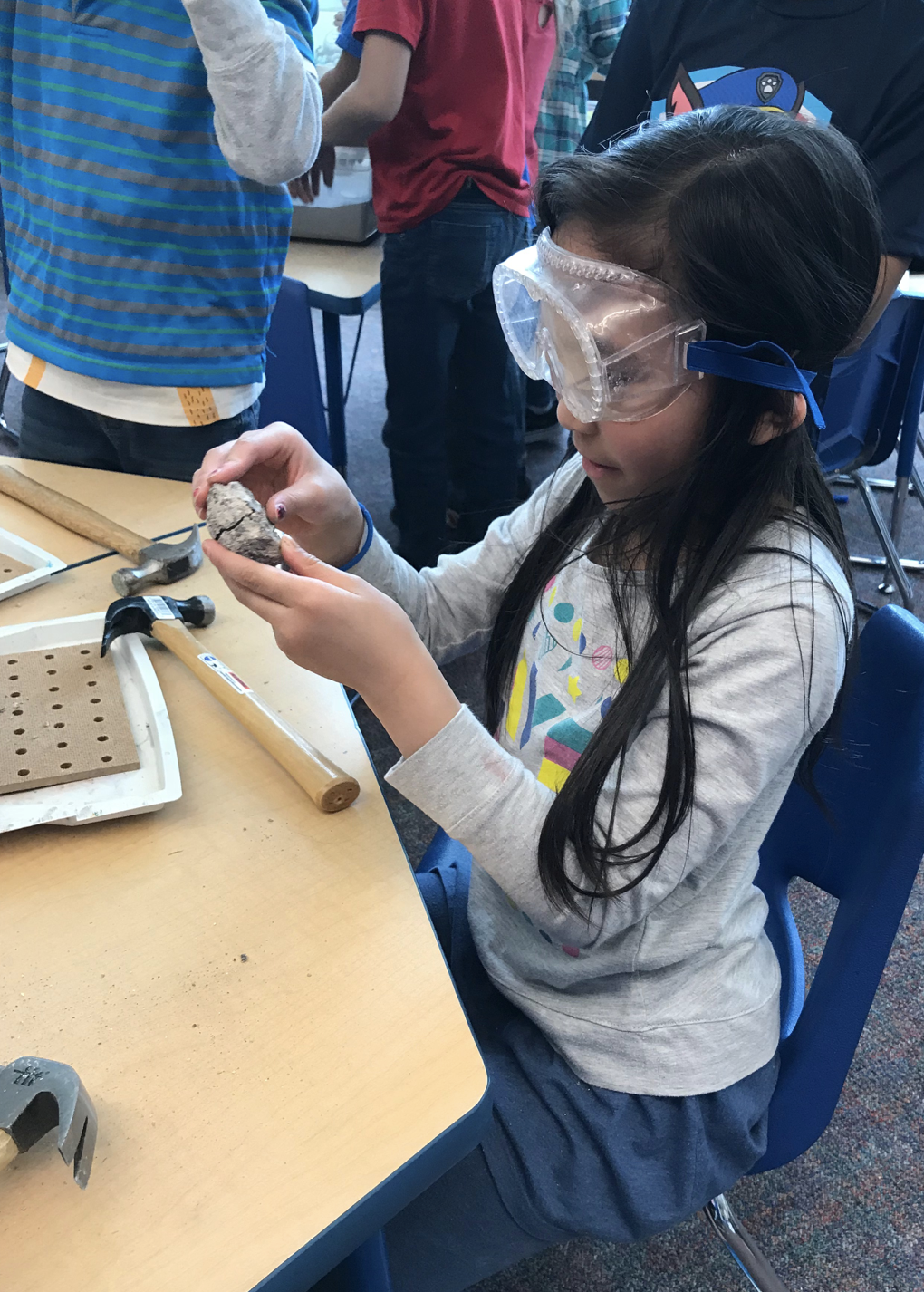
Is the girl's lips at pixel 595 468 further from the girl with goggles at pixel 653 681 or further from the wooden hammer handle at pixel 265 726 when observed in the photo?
the wooden hammer handle at pixel 265 726

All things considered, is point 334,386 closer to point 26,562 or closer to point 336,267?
point 336,267

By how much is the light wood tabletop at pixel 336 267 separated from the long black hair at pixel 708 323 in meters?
1.81

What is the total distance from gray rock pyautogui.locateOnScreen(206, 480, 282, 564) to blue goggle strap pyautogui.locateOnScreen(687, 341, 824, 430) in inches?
15.8

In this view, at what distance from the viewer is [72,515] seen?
1217 mm

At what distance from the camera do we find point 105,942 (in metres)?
0.70

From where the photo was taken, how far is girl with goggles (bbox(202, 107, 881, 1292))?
0.74 metres

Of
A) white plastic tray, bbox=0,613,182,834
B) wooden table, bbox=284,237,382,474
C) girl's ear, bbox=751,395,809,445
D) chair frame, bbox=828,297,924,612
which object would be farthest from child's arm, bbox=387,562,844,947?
wooden table, bbox=284,237,382,474

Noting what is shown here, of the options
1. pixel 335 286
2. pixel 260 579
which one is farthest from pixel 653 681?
pixel 335 286

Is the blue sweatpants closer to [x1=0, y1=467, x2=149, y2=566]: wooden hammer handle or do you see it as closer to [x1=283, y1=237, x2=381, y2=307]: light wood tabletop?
[x1=0, y1=467, x2=149, y2=566]: wooden hammer handle

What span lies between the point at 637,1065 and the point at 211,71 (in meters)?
1.20

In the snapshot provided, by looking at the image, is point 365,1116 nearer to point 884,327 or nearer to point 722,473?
point 722,473

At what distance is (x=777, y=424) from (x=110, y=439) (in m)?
1.05

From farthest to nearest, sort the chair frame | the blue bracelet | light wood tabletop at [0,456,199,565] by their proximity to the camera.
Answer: the chair frame, light wood tabletop at [0,456,199,565], the blue bracelet

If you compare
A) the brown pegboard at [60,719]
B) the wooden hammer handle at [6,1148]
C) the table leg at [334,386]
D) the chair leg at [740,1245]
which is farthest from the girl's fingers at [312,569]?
the table leg at [334,386]
